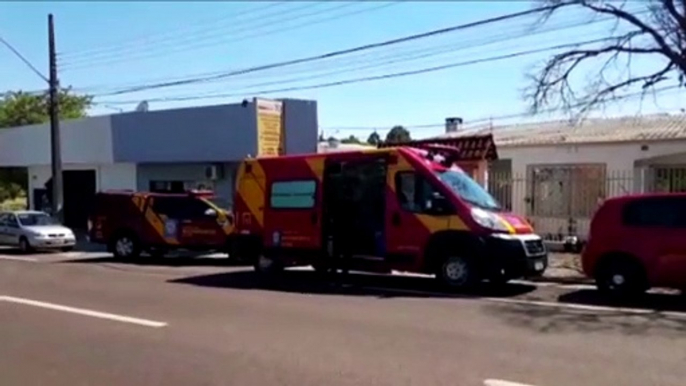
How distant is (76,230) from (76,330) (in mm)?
25479

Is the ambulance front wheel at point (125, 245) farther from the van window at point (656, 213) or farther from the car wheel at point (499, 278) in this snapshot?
the van window at point (656, 213)

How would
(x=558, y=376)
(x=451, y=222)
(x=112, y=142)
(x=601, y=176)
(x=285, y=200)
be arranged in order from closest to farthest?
(x=558, y=376) → (x=451, y=222) → (x=285, y=200) → (x=601, y=176) → (x=112, y=142)

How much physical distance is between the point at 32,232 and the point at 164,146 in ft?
18.4

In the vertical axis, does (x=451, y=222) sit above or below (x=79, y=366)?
above

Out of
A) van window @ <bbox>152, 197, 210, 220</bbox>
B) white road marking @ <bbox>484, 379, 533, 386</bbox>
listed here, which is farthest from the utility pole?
white road marking @ <bbox>484, 379, 533, 386</bbox>

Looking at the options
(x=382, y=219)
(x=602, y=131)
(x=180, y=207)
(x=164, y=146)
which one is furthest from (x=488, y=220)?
(x=164, y=146)

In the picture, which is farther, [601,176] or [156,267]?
[601,176]

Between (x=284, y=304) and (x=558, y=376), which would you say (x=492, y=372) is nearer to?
(x=558, y=376)

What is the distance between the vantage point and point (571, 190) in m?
23.8

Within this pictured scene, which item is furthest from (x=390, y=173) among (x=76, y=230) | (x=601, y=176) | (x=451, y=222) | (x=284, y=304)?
(x=76, y=230)

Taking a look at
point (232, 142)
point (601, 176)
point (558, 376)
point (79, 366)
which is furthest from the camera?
point (232, 142)

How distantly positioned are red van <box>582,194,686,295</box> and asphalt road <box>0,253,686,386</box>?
44 cm

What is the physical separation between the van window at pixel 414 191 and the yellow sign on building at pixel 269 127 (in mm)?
11949

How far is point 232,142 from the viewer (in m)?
27.0
